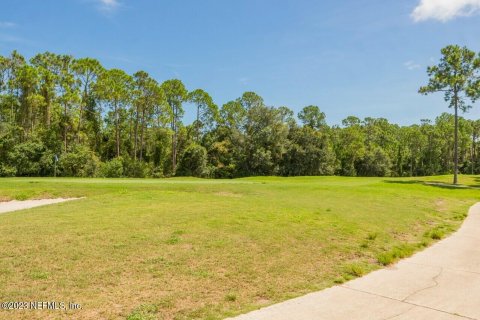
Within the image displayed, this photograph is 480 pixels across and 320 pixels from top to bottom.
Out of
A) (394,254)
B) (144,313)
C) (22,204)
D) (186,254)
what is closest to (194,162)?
(22,204)

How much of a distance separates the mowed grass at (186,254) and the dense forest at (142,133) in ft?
110

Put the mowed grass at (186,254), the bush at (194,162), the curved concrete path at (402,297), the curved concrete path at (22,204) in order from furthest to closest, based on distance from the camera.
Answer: the bush at (194,162) → the curved concrete path at (22,204) → the mowed grass at (186,254) → the curved concrete path at (402,297)

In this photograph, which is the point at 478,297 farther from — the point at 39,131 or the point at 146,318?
the point at 39,131

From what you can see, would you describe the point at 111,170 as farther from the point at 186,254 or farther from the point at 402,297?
the point at 402,297

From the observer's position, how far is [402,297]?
18.0 ft

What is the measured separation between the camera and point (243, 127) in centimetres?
5859

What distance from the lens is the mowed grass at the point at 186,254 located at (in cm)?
508

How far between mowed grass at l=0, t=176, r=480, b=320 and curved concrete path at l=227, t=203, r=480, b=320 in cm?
36

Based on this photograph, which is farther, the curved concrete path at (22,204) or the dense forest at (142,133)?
the dense forest at (142,133)

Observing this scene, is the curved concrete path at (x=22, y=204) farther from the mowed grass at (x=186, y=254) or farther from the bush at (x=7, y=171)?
the bush at (x=7, y=171)

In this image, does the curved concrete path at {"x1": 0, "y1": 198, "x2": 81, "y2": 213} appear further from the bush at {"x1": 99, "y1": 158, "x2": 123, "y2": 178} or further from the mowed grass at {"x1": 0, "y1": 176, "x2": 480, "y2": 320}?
Answer: the bush at {"x1": 99, "y1": 158, "x2": 123, "y2": 178}

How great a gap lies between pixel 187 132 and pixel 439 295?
180 feet

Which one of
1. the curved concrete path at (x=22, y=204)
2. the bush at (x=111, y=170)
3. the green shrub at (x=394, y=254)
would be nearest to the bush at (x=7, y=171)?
the bush at (x=111, y=170)

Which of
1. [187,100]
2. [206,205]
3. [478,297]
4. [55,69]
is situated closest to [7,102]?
[55,69]
